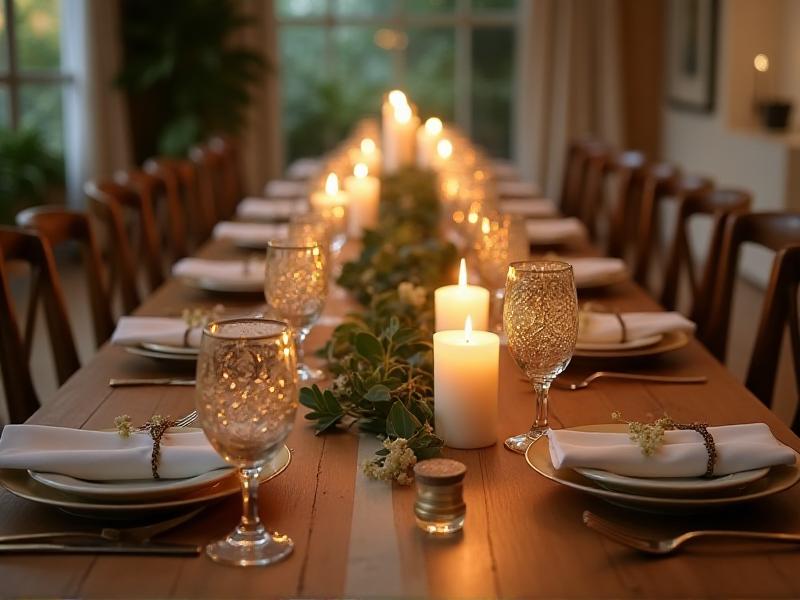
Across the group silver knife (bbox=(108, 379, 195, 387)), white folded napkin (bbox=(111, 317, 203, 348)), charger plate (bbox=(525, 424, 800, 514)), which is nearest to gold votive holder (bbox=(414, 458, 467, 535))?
charger plate (bbox=(525, 424, 800, 514))

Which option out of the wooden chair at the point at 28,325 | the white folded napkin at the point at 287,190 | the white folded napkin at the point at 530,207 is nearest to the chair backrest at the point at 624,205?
the white folded napkin at the point at 530,207

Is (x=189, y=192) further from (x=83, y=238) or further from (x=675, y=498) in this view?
(x=675, y=498)

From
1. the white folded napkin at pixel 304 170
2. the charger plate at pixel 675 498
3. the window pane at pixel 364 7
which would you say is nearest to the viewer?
the charger plate at pixel 675 498

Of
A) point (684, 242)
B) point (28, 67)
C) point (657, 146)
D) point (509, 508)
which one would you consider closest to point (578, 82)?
point (657, 146)

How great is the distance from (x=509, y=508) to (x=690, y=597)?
0.25 m

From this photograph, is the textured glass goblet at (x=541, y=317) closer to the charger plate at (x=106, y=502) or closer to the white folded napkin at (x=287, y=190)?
the charger plate at (x=106, y=502)

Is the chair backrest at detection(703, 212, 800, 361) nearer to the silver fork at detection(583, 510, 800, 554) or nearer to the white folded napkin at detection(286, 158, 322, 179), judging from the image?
the silver fork at detection(583, 510, 800, 554)

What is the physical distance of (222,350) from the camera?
3.38 ft

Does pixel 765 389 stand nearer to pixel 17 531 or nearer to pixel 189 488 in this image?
pixel 189 488

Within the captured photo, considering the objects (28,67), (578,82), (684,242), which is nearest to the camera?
(684,242)

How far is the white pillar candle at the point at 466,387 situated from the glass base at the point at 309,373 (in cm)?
40

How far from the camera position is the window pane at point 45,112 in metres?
6.64

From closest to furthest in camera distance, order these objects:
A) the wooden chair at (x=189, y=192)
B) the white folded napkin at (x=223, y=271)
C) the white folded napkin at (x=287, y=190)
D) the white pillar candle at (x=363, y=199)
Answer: the white folded napkin at (x=223, y=271)
the white pillar candle at (x=363, y=199)
the wooden chair at (x=189, y=192)
the white folded napkin at (x=287, y=190)

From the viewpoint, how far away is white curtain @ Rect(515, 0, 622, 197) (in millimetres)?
7480
